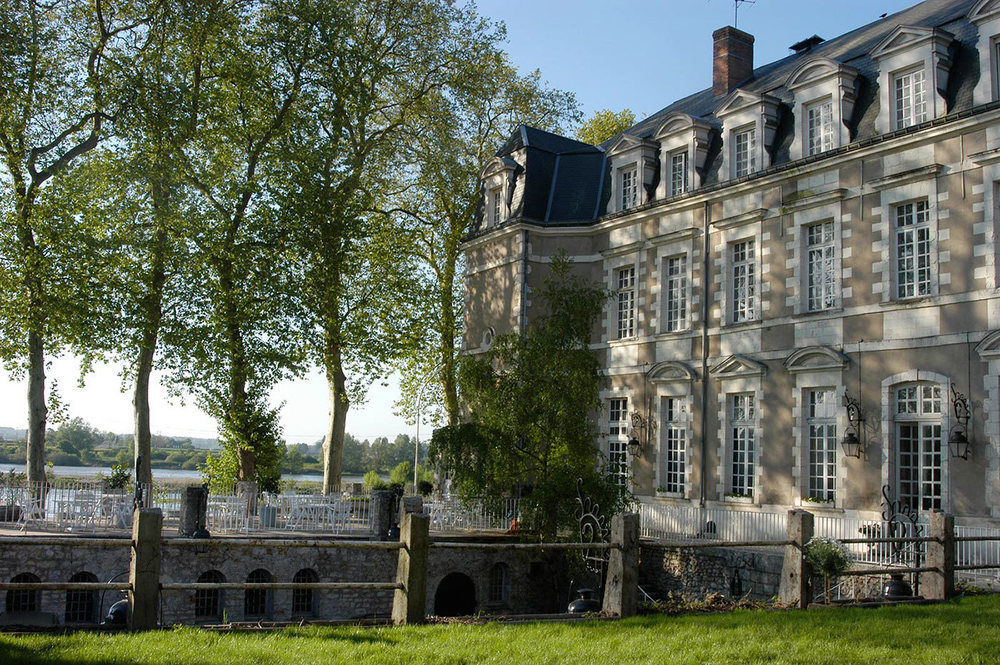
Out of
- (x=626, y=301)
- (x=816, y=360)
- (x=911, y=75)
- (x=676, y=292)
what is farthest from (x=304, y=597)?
(x=911, y=75)

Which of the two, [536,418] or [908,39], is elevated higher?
[908,39]

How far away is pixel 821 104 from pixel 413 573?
14.5 meters

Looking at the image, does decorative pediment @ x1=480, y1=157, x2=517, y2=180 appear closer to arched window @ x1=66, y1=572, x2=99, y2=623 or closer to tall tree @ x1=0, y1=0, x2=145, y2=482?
tall tree @ x1=0, y1=0, x2=145, y2=482

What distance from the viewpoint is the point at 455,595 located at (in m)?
20.2

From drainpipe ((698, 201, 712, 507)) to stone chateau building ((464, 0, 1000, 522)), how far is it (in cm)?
4

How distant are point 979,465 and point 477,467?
28.7ft

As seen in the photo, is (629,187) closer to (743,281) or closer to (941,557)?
(743,281)

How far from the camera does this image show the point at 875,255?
17781 millimetres

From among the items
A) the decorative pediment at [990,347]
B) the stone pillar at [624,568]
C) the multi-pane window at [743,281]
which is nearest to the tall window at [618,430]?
the multi-pane window at [743,281]

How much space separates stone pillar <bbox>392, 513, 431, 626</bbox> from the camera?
28.8 ft

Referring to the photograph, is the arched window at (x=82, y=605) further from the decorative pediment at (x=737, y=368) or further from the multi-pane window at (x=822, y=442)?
the multi-pane window at (x=822, y=442)

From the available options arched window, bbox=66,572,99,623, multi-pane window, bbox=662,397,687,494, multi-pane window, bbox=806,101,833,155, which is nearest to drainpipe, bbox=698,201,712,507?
multi-pane window, bbox=662,397,687,494

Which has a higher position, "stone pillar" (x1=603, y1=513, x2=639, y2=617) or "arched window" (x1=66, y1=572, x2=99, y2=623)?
"stone pillar" (x1=603, y1=513, x2=639, y2=617)

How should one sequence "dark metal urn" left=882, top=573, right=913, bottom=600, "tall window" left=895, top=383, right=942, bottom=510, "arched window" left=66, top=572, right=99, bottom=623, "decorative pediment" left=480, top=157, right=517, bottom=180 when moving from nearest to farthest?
"dark metal urn" left=882, top=573, right=913, bottom=600 → "tall window" left=895, top=383, right=942, bottom=510 → "arched window" left=66, top=572, right=99, bottom=623 → "decorative pediment" left=480, top=157, right=517, bottom=180
